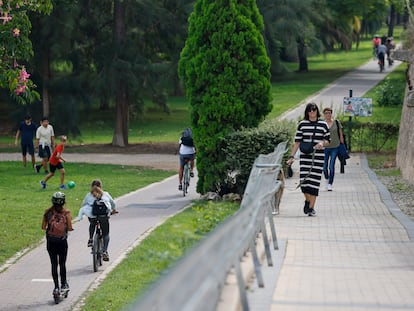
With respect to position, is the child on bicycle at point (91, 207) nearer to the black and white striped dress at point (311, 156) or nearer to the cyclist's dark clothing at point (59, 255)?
the cyclist's dark clothing at point (59, 255)

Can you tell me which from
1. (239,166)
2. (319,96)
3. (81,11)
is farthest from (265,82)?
(319,96)

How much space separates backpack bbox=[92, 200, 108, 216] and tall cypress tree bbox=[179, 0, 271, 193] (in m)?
6.14

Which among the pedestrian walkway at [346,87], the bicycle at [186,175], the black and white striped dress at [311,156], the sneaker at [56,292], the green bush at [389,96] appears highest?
the black and white striped dress at [311,156]

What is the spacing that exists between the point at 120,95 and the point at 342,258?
27.0m

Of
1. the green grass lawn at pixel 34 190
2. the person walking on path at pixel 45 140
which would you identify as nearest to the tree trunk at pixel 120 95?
the green grass lawn at pixel 34 190

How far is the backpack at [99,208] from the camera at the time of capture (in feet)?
45.5

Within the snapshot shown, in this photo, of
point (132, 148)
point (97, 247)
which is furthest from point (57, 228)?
point (132, 148)

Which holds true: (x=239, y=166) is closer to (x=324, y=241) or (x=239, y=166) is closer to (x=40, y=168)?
(x=324, y=241)

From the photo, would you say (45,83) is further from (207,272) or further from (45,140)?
(207,272)

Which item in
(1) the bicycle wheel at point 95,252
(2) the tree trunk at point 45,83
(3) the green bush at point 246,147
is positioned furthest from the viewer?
(2) the tree trunk at point 45,83

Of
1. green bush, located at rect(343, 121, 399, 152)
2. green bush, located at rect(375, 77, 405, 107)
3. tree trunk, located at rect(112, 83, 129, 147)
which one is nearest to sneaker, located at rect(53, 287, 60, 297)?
green bush, located at rect(343, 121, 399, 152)

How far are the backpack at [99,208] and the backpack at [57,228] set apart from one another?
1.44 metres

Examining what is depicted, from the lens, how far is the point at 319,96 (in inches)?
1988

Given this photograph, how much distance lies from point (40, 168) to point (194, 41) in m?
8.90
